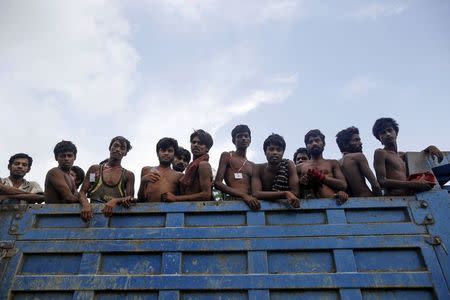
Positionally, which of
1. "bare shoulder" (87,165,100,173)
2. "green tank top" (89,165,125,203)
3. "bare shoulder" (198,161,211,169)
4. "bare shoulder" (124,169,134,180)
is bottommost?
"green tank top" (89,165,125,203)

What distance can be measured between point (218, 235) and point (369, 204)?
122 centimetres

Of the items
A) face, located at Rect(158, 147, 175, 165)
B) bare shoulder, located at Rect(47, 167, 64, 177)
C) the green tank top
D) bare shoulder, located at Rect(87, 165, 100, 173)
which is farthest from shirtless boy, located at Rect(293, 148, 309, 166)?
bare shoulder, located at Rect(47, 167, 64, 177)

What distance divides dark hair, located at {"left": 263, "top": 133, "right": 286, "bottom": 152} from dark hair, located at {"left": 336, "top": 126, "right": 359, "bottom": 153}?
0.84 meters

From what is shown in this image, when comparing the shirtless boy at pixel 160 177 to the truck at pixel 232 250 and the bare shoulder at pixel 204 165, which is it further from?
the truck at pixel 232 250

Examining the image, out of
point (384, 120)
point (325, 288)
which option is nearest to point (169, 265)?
point (325, 288)

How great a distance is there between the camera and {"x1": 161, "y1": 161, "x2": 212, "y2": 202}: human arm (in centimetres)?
274

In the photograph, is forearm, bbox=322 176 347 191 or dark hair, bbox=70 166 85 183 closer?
forearm, bbox=322 176 347 191

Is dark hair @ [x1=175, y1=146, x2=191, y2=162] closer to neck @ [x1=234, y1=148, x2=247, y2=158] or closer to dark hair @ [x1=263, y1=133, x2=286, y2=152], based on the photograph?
neck @ [x1=234, y1=148, x2=247, y2=158]

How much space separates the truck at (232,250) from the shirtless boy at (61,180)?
22.5 inches

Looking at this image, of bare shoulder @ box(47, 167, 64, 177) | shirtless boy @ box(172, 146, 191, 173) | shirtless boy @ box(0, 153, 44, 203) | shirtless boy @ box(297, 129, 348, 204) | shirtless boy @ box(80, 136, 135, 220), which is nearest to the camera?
shirtless boy @ box(297, 129, 348, 204)

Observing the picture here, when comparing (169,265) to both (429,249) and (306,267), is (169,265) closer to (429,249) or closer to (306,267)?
(306,267)

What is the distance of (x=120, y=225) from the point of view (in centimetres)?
247

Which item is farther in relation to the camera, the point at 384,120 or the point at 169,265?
the point at 384,120

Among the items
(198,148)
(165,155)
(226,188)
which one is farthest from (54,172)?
(226,188)
